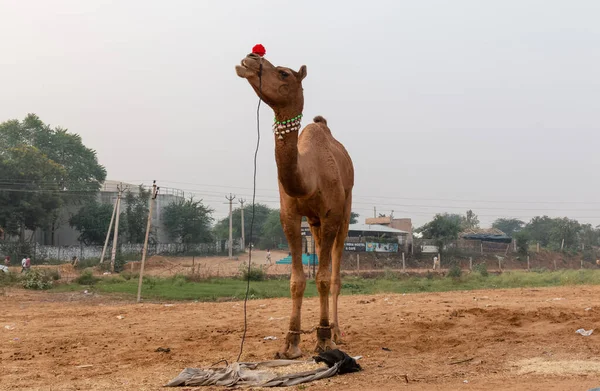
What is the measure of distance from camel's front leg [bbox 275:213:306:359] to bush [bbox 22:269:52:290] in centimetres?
1882

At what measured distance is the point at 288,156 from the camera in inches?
247

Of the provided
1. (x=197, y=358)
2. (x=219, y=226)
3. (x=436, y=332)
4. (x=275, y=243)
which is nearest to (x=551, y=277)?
(x=436, y=332)

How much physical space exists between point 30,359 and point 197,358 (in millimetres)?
2244

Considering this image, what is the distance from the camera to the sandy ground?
19.8 feet

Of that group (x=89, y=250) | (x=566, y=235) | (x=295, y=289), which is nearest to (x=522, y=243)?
(x=566, y=235)

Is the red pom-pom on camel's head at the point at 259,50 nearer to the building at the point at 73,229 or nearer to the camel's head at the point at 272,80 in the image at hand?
the camel's head at the point at 272,80

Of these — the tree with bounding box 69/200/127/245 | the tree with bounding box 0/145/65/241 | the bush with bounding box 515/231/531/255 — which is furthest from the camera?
the tree with bounding box 69/200/127/245

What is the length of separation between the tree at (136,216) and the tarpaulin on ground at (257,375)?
49.5 m

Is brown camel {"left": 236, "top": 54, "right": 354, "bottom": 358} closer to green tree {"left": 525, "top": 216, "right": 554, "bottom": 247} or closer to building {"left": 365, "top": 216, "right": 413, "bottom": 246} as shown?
building {"left": 365, "top": 216, "right": 413, "bottom": 246}

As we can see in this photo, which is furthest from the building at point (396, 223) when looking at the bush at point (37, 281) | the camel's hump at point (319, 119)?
the camel's hump at point (319, 119)

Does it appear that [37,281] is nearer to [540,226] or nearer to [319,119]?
[319,119]

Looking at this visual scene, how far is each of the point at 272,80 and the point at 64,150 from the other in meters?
64.8

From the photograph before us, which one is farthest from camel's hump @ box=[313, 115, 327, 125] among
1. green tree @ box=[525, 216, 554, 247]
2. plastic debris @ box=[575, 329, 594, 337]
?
green tree @ box=[525, 216, 554, 247]

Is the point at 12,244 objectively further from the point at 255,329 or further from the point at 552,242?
the point at 552,242
